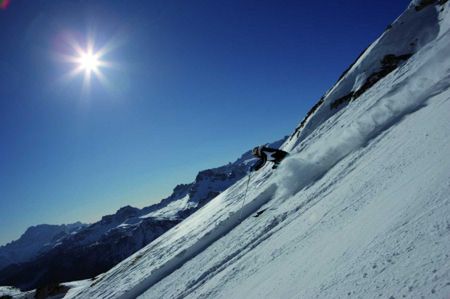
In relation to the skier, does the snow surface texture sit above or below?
below

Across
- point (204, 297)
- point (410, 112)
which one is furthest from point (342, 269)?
point (410, 112)

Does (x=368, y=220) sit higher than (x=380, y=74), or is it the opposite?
(x=380, y=74)

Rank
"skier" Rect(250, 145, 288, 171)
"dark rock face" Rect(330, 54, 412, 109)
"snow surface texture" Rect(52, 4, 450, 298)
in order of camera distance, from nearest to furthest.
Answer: "snow surface texture" Rect(52, 4, 450, 298), "skier" Rect(250, 145, 288, 171), "dark rock face" Rect(330, 54, 412, 109)

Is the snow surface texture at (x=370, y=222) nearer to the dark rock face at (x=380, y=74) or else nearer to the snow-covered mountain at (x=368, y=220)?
the snow-covered mountain at (x=368, y=220)

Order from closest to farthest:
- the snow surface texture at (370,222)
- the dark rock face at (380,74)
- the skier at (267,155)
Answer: the snow surface texture at (370,222) < the skier at (267,155) < the dark rock face at (380,74)

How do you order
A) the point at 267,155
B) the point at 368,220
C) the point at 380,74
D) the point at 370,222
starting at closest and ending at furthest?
1. the point at 370,222
2. the point at 368,220
3. the point at 267,155
4. the point at 380,74

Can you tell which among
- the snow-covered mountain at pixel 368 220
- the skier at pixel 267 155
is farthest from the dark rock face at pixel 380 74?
the skier at pixel 267 155

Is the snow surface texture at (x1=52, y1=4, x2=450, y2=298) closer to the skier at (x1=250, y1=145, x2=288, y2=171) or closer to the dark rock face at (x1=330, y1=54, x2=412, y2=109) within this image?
the skier at (x1=250, y1=145, x2=288, y2=171)

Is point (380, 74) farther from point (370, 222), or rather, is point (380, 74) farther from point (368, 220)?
point (370, 222)

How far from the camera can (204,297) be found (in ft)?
38.3

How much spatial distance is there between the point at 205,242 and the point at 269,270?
49.6ft

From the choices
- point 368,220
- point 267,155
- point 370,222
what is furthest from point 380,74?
point 370,222

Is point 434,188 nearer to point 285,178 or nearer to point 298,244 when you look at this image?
point 298,244

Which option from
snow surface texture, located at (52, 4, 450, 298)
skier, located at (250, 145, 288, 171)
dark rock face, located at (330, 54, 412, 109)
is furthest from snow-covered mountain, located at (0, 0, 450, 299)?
dark rock face, located at (330, 54, 412, 109)
